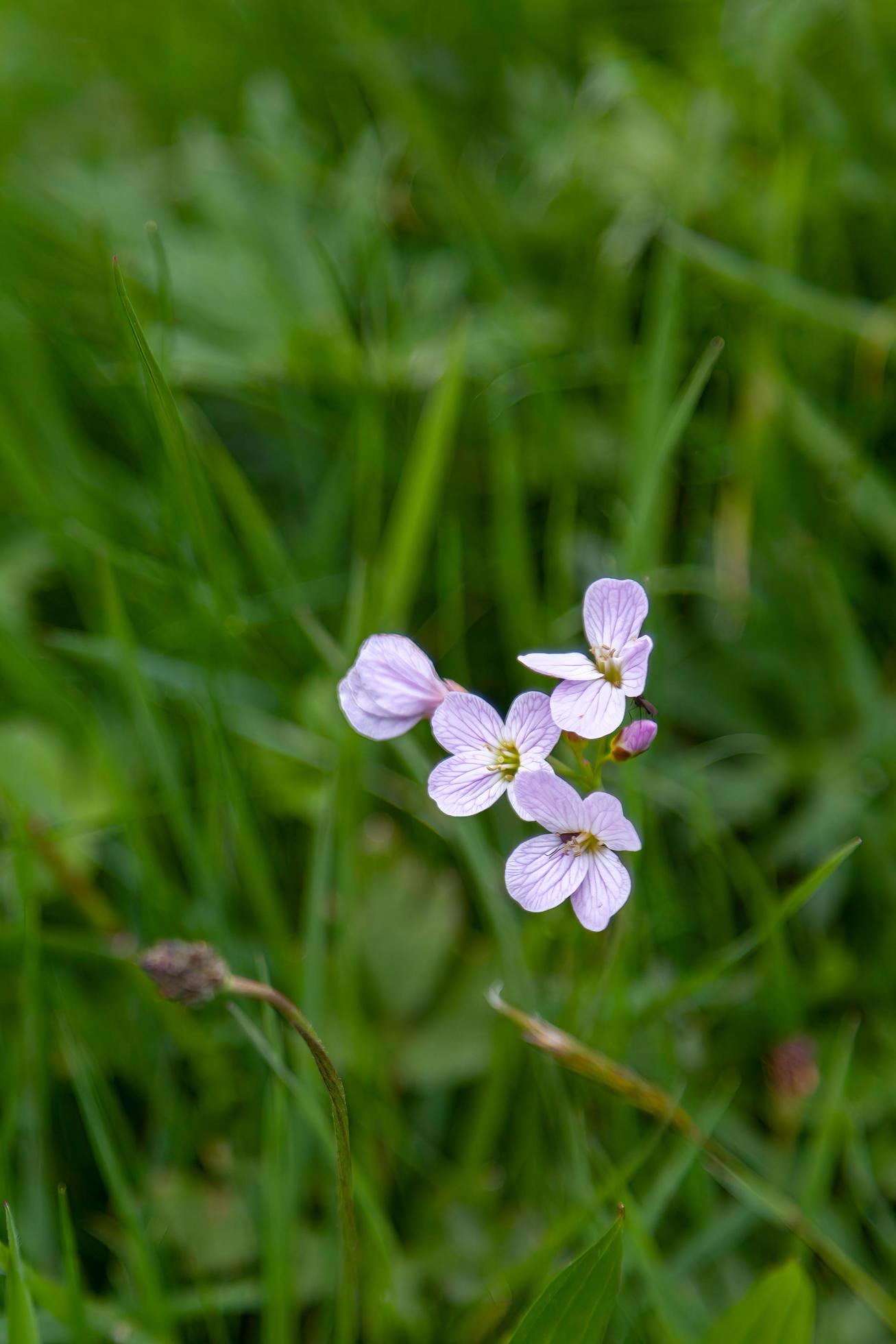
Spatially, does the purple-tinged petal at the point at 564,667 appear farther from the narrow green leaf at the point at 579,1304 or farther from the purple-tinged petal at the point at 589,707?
the narrow green leaf at the point at 579,1304

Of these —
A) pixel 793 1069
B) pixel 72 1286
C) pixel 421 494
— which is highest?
pixel 421 494

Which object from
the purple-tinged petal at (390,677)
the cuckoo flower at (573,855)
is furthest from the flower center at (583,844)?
the purple-tinged petal at (390,677)

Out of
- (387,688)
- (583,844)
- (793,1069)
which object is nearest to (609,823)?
(583,844)

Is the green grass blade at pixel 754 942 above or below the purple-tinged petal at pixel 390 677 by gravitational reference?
below

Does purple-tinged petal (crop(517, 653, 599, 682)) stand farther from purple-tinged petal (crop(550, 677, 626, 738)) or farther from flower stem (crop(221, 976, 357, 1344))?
flower stem (crop(221, 976, 357, 1344))

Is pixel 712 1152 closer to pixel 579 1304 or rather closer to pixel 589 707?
pixel 579 1304

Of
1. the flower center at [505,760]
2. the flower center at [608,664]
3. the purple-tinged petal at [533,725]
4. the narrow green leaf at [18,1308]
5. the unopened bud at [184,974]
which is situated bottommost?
the narrow green leaf at [18,1308]
